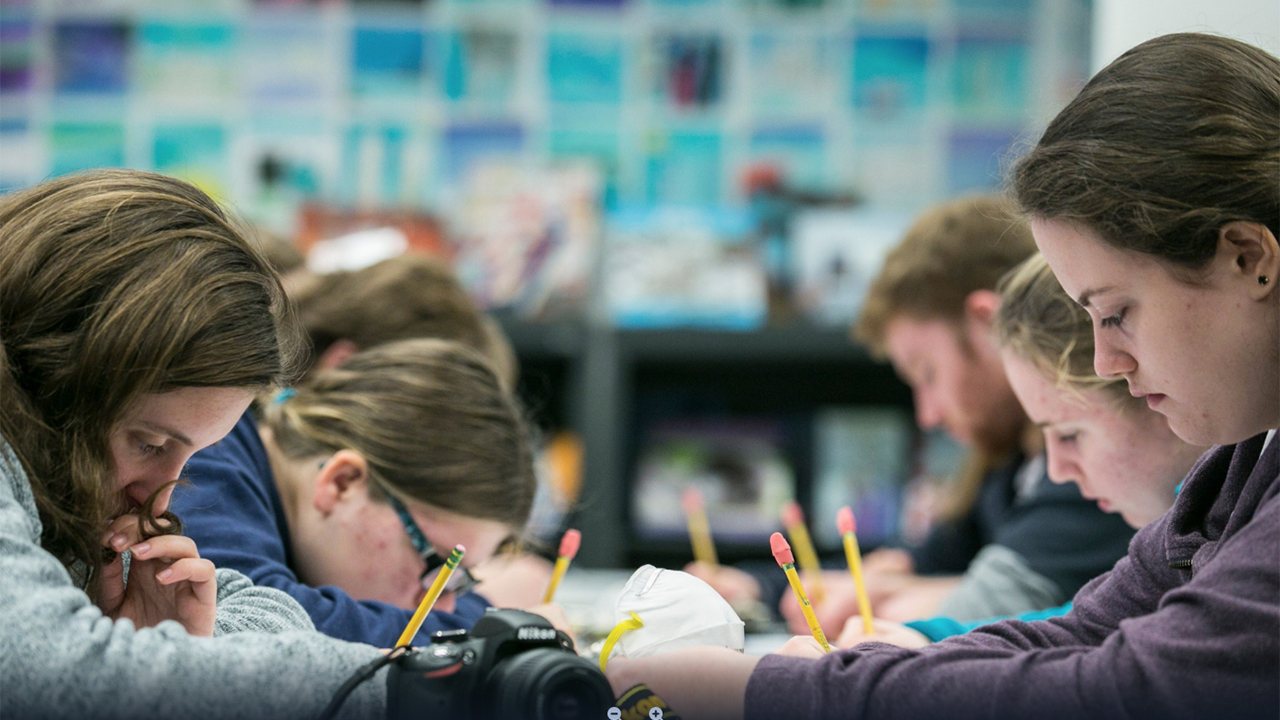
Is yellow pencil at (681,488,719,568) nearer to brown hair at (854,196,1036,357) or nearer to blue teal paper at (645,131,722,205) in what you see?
brown hair at (854,196,1036,357)

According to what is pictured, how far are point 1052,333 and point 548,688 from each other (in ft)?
2.57

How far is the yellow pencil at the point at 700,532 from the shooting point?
2.60 metres

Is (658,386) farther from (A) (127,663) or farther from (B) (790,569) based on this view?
(A) (127,663)

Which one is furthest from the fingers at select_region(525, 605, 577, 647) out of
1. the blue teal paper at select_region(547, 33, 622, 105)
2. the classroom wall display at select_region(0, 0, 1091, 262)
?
the blue teal paper at select_region(547, 33, 622, 105)

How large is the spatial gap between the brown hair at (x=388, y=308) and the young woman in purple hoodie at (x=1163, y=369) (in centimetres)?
98

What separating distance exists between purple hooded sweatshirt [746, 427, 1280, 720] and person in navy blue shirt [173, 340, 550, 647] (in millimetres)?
543

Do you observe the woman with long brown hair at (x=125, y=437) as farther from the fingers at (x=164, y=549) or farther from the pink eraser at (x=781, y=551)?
the pink eraser at (x=781, y=551)

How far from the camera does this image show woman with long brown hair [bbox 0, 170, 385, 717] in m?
0.65

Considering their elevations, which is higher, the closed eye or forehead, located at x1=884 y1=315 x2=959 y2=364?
the closed eye

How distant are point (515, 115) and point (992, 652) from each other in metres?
2.63

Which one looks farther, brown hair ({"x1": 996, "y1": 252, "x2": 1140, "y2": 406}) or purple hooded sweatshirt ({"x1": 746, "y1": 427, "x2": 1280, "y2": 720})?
brown hair ({"x1": 996, "y1": 252, "x2": 1140, "y2": 406})

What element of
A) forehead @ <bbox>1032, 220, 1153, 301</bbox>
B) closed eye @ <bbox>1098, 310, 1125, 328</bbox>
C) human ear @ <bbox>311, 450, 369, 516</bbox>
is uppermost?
forehead @ <bbox>1032, 220, 1153, 301</bbox>

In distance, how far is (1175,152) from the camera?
740 millimetres

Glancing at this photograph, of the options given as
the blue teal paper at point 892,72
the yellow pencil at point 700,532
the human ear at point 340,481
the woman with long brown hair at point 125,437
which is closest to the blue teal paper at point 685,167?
the blue teal paper at point 892,72
